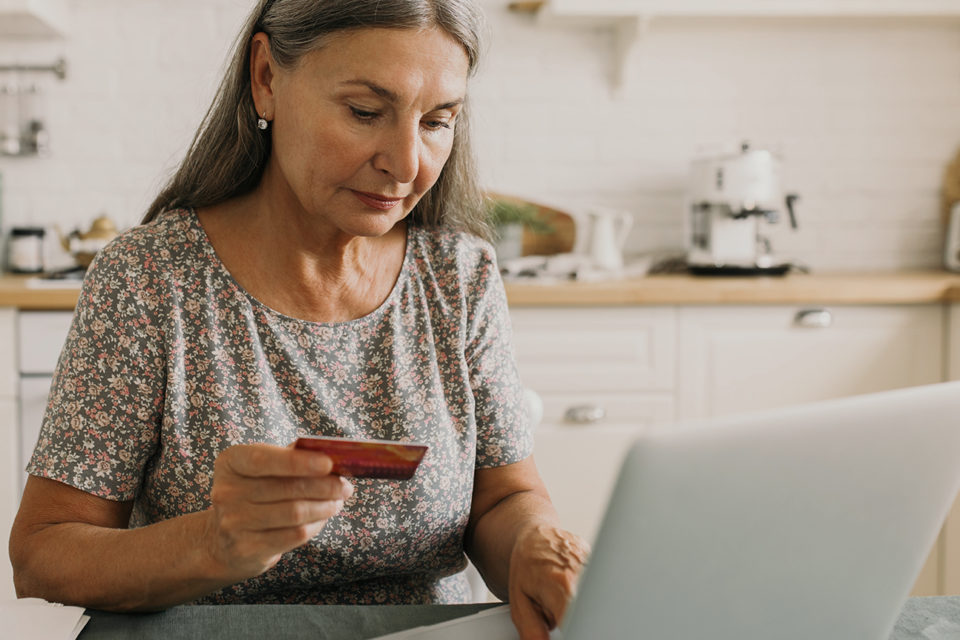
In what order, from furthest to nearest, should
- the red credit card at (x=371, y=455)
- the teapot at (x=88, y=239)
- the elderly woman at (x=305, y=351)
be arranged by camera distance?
the teapot at (x=88, y=239)
the elderly woman at (x=305, y=351)
the red credit card at (x=371, y=455)

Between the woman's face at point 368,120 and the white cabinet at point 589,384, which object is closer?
the woman's face at point 368,120

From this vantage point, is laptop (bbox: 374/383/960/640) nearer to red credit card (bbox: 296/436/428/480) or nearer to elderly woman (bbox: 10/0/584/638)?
red credit card (bbox: 296/436/428/480)

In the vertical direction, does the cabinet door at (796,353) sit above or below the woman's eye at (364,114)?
below

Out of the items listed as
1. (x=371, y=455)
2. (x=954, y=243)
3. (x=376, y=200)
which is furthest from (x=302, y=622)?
(x=954, y=243)

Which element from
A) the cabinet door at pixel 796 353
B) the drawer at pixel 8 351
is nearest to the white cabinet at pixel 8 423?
the drawer at pixel 8 351

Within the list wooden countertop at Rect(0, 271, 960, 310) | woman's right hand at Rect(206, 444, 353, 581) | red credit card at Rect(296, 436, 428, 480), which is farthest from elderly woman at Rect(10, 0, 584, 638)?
wooden countertop at Rect(0, 271, 960, 310)

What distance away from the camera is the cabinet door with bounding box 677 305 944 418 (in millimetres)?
2402

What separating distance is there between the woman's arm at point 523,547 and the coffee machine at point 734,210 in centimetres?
152

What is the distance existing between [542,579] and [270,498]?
0.82ft

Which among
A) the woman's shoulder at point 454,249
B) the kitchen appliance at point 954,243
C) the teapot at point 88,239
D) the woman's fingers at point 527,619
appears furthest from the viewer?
the kitchen appliance at point 954,243

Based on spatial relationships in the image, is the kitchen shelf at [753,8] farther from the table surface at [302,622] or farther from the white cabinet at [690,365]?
the table surface at [302,622]

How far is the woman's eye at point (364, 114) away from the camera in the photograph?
1067mm

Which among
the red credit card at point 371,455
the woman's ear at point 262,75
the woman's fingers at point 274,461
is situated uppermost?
the woman's ear at point 262,75

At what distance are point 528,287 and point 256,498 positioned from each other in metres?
1.63
